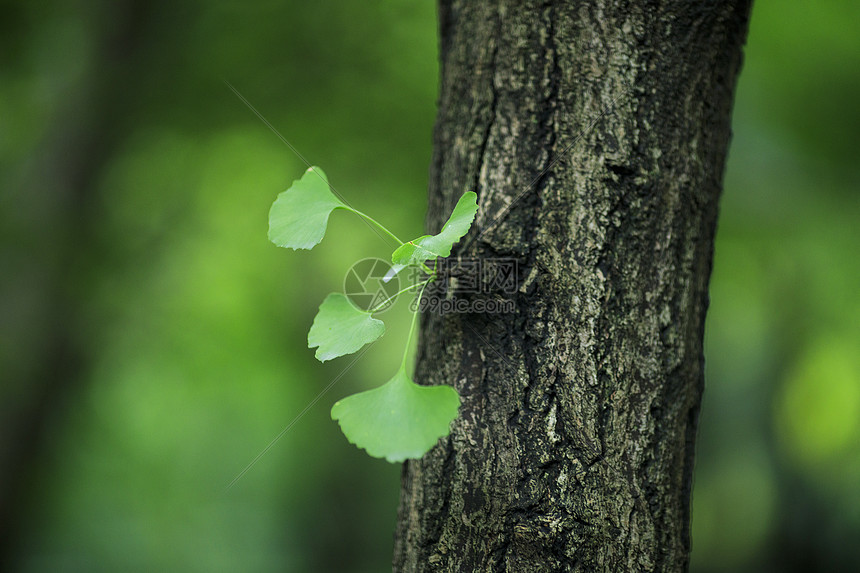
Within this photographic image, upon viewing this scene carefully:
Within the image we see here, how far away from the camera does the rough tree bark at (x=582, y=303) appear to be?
0.70 metres

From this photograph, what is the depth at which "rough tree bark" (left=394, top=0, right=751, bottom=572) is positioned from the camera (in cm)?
70

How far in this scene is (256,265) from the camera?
12.8 feet

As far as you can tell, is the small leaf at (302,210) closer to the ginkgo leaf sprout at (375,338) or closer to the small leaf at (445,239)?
the ginkgo leaf sprout at (375,338)

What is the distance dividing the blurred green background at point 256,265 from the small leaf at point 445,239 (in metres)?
2.55

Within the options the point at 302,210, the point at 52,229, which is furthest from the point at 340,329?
the point at 52,229

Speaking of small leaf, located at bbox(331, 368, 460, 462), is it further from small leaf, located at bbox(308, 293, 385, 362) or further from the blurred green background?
the blurred green background

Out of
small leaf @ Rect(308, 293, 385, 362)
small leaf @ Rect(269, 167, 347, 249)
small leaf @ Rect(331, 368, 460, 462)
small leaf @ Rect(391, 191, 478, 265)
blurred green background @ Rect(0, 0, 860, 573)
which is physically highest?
blurred green background @ Rect(0, 0, 860, 573)

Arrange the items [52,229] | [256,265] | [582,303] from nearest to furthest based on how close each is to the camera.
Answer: [582,303]
[52,229]
[256,265]

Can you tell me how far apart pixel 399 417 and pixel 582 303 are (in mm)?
297

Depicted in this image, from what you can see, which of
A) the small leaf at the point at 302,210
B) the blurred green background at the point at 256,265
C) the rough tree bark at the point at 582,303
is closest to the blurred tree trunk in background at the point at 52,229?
the blurred green background at the point at 256,265

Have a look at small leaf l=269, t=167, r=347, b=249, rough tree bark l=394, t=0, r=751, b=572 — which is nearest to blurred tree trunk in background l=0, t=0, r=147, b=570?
small leaf l=269, t=167, r=347, b=249

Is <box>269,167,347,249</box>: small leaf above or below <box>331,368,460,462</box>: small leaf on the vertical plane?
above

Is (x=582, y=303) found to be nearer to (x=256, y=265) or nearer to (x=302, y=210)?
(x=302, y=210)

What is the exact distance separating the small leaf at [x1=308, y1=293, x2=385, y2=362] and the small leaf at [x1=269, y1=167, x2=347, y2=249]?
0.10 m
